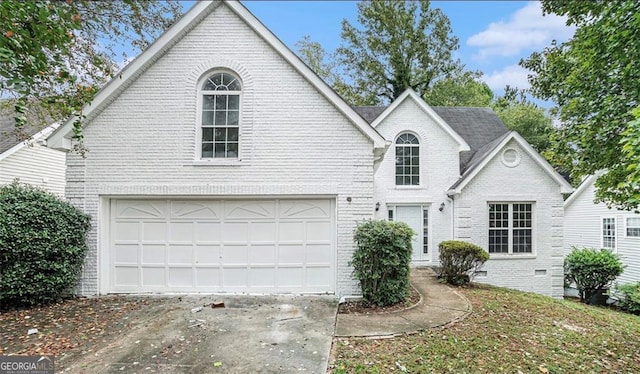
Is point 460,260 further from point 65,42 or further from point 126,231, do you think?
point 65,42

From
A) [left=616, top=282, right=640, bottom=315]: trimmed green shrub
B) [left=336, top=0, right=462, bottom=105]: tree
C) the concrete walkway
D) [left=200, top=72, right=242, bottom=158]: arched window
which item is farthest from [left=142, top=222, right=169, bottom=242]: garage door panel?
[left=336, top=0, right=462, bottom=105]: tree

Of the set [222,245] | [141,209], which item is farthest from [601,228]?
[141,209]

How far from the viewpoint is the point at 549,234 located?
12000 mm

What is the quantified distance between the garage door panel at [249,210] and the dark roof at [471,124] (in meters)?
7.71

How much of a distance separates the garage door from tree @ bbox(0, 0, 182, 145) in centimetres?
295

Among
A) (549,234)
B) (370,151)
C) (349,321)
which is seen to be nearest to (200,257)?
(349,321)

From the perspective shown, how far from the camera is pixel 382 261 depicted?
7.09 m

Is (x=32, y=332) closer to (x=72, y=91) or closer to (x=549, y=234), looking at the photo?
(x=72, y=91)

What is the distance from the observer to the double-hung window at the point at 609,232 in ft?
49.0

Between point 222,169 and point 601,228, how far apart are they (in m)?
17.1

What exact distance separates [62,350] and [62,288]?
296cm

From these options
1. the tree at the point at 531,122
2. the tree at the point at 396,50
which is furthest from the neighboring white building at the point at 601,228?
the tree at the point at 396,50

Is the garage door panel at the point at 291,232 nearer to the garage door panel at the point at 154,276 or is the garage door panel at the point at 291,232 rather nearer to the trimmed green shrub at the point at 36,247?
the garage door panel at the point at 154,276

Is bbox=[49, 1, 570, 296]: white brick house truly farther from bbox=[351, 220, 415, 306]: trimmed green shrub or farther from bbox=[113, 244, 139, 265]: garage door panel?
bbox=[351, 220, 415, 306]: trimmed green shrub
